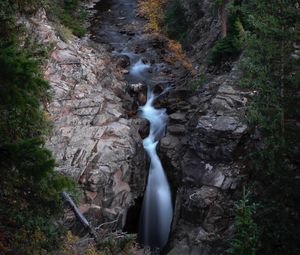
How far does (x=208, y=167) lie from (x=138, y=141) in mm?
3665

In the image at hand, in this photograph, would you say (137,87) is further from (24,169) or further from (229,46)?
(24,169)

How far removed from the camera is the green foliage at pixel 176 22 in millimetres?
27906

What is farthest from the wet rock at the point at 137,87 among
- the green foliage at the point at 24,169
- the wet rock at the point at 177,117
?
the green foliage at the point at 24,169

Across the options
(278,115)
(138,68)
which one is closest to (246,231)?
(278,115)

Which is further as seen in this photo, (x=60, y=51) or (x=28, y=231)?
(x=60, y=51)

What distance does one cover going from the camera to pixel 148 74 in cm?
2442

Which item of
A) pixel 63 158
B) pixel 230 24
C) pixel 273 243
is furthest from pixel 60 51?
pixel 273 243

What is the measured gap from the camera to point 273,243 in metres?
11.5

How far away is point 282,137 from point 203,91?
8.15 meters

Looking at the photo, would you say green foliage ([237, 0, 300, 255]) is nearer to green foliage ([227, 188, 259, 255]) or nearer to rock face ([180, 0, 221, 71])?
green foliage ([227, 188, 259, 255])

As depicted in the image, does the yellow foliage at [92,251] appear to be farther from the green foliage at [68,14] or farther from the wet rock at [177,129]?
the green foliage at [68,14]

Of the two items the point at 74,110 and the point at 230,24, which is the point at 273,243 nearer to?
the point at 74,110

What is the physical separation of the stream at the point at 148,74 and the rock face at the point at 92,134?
86cm

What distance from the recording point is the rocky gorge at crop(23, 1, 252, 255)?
1468 cm
